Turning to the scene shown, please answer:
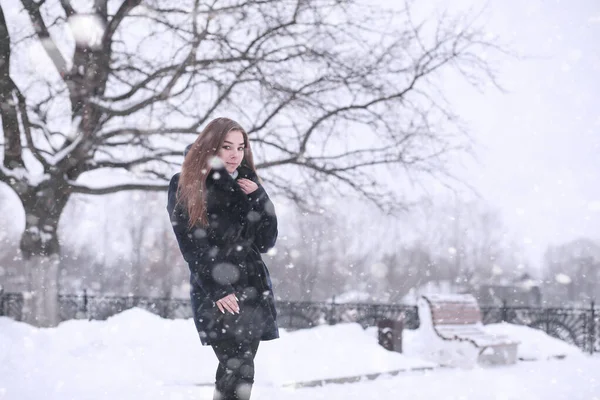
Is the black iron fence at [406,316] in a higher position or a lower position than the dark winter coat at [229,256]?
lower

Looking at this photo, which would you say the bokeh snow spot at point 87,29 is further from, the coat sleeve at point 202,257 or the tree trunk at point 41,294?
the coat sleeve at point 202,257

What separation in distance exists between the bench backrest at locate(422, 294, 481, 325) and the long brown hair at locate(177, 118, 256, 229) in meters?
6.95

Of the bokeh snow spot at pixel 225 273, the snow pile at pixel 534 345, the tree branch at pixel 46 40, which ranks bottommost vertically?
the snow pile at pixel 534 345

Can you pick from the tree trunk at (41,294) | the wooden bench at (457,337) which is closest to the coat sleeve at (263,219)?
the wooden bench at (457,337)

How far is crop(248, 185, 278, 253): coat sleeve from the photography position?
130 inches

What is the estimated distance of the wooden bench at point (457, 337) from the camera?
8.87m

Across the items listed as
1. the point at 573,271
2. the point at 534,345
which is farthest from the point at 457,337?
the point at 573,271

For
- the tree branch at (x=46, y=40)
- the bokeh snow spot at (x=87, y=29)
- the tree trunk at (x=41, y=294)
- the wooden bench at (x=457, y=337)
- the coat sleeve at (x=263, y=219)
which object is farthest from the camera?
the tree branch at (x=46, y=40)

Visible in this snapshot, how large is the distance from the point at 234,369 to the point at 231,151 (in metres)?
1.25

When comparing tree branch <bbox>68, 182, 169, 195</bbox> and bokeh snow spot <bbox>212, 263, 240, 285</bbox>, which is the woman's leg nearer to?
bokeh snow spot <bbox>212, 263, 240, 285</bbox>

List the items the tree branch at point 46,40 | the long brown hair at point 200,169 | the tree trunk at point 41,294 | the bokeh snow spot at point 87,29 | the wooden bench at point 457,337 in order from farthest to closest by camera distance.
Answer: the tree branch at point 46,40
the bokeh snow spot at point 87,29
the tree trunk at point 41,294
the wooden bench at point 457,337
the long brown hair at point 200,169

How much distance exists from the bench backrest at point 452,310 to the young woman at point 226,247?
6.84m

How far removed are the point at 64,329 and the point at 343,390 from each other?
157 inches

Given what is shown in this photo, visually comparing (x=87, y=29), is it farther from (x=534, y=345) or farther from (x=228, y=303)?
(x=534, y=345)
